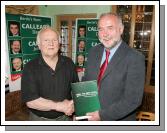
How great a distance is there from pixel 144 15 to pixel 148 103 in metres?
1.74

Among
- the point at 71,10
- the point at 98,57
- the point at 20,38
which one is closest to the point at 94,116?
the point at 98,57

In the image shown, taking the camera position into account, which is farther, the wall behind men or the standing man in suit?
the wall behind men

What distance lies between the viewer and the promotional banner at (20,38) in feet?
10.4

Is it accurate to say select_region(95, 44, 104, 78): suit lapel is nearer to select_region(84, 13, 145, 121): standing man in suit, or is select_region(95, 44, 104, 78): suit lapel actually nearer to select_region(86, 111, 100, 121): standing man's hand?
select_region(84, 13, 145, 121): standing man in suit

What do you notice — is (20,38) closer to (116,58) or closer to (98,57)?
(98,57)

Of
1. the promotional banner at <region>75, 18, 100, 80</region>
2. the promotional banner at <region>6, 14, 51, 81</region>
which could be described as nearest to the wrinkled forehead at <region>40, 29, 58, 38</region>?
the promotional banner at <region>6, 14, 51, 81</region>

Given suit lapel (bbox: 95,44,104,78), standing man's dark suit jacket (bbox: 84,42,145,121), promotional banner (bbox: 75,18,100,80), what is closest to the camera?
standing man's dark suit jacket (bbox: 84,42,145,121)

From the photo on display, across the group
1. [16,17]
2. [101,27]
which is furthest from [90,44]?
[101,27]

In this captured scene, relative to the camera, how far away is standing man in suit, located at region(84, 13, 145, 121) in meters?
1.54

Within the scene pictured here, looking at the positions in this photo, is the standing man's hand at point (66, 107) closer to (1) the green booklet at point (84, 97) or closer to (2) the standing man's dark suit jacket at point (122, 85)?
(1) the green booklet at point (84, 97)

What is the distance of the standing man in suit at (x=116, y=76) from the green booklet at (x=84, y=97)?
0.04m

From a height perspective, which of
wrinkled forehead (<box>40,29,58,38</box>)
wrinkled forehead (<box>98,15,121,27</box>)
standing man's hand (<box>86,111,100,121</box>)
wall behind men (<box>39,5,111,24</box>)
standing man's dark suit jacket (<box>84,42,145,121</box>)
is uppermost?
wall behind men (<box>39,5,111,24</box>)

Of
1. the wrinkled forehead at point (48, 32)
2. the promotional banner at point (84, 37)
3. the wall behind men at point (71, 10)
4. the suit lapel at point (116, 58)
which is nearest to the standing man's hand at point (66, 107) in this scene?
the suit lapel at point (116, 58)

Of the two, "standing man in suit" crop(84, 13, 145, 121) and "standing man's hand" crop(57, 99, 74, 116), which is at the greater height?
"standing man in suit" crop(84, 13, 145, 121)
